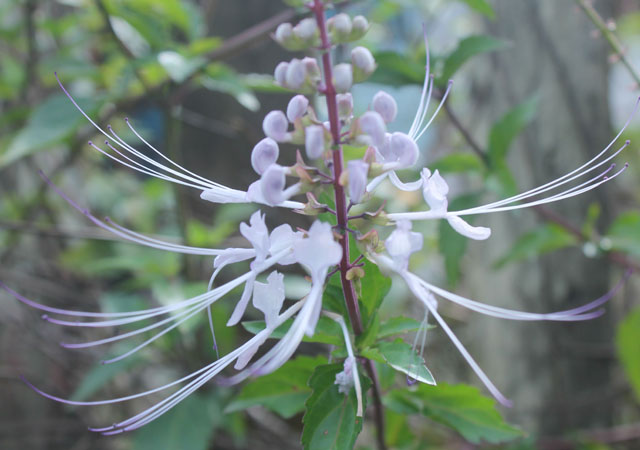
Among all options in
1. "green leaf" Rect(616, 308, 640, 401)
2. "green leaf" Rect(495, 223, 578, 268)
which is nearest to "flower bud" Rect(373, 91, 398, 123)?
"green leaf" Rect(495, 223, 578, 268)

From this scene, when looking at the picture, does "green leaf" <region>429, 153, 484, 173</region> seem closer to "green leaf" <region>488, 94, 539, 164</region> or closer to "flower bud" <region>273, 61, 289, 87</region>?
"green leaf" <region>488, 94, 539, 164</region>

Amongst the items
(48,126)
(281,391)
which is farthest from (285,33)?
(48,126)

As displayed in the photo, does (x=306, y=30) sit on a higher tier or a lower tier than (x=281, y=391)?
higher

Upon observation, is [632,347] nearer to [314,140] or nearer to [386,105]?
[386,105]

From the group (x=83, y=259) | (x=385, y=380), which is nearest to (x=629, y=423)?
(x=385, y=380)

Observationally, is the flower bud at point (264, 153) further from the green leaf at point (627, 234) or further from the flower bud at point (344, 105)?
the green leaf at point (627, 234)

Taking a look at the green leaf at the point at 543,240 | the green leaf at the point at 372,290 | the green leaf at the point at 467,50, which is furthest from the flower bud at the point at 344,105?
the green leaf at the point at 543,240
